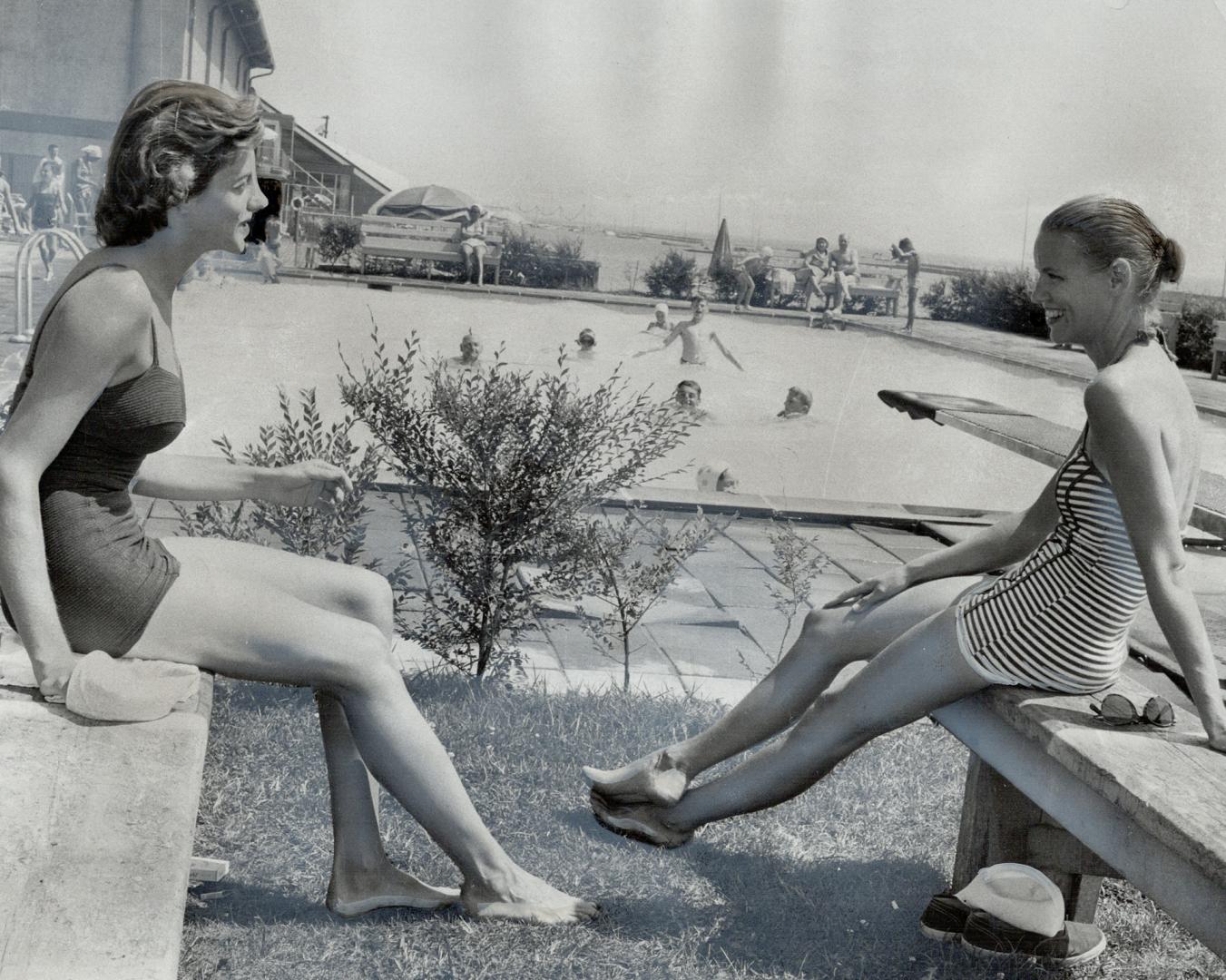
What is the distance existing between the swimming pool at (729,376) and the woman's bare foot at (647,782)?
3625 millimetres

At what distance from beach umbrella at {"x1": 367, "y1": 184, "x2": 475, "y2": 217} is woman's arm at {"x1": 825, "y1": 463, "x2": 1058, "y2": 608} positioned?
408 cm

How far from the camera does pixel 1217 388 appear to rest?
23.0 ft

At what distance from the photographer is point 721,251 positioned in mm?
6832

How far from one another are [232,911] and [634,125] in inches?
187

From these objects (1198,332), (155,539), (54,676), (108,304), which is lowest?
(54,676)

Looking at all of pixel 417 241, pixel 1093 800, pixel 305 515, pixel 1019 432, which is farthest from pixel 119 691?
pixel 417 241

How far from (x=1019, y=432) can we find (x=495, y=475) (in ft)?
5.52

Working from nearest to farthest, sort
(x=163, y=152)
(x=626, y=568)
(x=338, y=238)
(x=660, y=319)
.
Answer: (x=163, y=152) < (x=626, y=568) < (x=338, y=238) < (x=660, y=319)

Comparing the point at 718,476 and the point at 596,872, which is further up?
Answer: the point at 718,476

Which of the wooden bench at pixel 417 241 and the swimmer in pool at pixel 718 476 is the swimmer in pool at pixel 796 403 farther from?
the wooden bench at pixel 417 241

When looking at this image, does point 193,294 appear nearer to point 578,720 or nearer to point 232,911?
point 578,720

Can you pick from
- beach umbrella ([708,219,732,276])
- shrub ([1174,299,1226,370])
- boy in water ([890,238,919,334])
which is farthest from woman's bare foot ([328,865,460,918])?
shrub ([1174,299,1226,370])

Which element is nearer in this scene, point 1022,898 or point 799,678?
point 1022,898

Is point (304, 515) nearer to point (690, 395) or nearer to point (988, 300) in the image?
point (690, 395)
